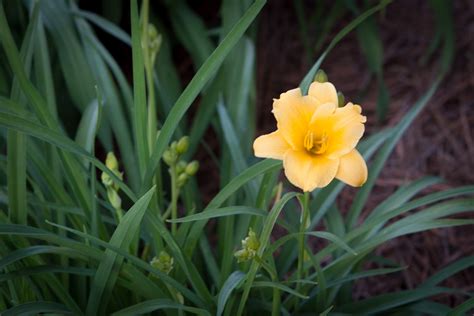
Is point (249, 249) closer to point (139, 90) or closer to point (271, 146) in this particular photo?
point (271, 146)

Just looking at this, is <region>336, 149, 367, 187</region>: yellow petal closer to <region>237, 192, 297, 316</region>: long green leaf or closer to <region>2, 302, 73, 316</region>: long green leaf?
<region>237, 192, 297, 316</region>: long green leaf

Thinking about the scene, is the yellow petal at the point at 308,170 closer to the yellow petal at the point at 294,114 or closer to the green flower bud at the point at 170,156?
the yellow petal at the point at 294,114

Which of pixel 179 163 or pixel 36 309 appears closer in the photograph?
pixel 36 309

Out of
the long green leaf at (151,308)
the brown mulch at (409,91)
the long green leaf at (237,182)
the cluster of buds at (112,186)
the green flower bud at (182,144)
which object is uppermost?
the brown mulch at (409,91)

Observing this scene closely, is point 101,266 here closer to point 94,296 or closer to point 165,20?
point 94,296

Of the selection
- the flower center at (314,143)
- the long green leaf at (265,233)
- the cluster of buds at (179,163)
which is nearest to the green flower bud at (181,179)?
the cluster of buds at (179,163)

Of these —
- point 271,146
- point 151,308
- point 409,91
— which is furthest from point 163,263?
point 409,91
